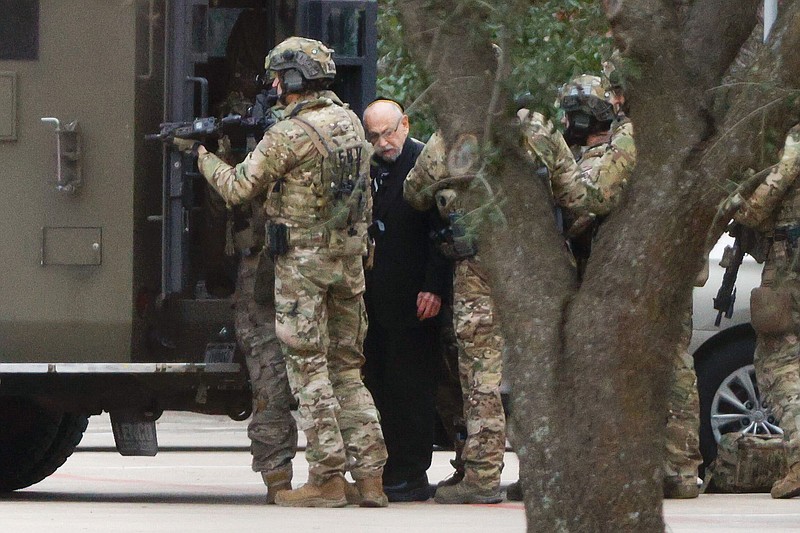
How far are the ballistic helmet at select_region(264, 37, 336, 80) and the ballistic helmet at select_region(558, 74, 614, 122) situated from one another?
43.9 inches

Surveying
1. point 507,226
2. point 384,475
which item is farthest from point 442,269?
point 507,226

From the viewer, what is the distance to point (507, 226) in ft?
15.7

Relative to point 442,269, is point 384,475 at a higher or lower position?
lower

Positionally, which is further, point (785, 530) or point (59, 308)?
point (59, 308)

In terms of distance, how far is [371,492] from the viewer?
7.80m

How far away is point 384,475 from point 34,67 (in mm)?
2518

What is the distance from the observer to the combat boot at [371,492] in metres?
7.79

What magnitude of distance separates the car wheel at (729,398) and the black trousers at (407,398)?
6.86ft

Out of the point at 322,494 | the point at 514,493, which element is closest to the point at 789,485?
the point at 514,493

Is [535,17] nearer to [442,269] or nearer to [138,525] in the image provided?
[138,525]

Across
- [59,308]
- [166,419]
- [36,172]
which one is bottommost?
[166,419]

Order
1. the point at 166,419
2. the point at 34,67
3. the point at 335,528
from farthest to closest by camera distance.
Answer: the point at 166,419, the point at 34,67, the point at 335,528

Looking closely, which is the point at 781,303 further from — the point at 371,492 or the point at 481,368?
the point at 371,492

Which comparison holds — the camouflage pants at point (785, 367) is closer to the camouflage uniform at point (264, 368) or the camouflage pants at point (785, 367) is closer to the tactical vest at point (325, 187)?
the tactical vest at point (325, 187)
